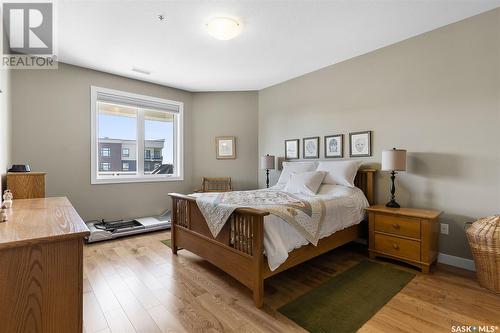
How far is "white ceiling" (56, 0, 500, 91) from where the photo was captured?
7.59 ft

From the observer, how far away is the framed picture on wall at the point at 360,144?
3.28 m

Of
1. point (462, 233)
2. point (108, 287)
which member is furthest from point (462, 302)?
point (108, 287)

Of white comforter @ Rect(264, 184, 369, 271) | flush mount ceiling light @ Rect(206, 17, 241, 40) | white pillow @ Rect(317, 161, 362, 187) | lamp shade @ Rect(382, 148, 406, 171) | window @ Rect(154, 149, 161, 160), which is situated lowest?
white comforter @ Rect(264, 184, 369, 271)

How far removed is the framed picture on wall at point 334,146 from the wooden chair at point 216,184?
1.97 metres

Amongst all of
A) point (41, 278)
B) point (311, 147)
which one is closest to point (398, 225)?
point (311, 147)

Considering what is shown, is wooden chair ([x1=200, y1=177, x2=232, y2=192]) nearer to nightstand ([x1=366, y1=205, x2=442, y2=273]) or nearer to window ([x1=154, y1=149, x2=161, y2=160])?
window ([x1=154, y1=149, x2=161, y2=160])

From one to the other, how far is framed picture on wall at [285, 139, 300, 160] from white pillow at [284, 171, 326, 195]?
0.97 m

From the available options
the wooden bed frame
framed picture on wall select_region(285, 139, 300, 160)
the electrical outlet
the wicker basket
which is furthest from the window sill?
the wicker basket

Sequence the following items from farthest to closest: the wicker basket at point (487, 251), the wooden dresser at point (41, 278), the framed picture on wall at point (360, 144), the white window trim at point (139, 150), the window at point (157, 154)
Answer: the window at point (157, 154)
the white window trim at point (139, 150)
the framed picture on wall at point (360, 144)
the wicker basket at point (487, 251)
the wooden dresser at point (41, 278)

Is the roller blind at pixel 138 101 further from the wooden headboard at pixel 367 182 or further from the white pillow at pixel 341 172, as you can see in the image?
the wooden headboard at pixel 367 182

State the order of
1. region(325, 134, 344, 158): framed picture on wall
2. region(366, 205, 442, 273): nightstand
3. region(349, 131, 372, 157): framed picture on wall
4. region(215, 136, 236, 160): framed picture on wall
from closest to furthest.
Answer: region(366, 205, 442, 273): nightstand
region(349, 131, 372, 157): framed picture on wall
region(325, 134, 344, 158): framed picture on wall
region(215, 136, 236, 160): framed picture on wall

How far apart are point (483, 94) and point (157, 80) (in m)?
4.47

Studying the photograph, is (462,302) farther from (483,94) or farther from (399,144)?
(483,94)

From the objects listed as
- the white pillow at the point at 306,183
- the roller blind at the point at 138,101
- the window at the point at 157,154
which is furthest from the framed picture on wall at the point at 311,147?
the window at the point at 157,154
